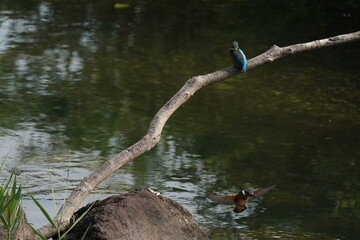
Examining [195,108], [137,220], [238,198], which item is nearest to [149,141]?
[137,220]

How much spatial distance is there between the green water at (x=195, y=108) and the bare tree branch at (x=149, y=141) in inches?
27.9

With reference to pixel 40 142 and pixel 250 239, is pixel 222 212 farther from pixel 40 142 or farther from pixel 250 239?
pixel 40 142

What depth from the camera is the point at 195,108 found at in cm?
620

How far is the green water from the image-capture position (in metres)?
4.84

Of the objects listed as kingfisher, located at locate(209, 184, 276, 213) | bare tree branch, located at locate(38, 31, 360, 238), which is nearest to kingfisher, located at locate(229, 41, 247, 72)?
bare tree branch, located at locate(38, 31, 360, 238)

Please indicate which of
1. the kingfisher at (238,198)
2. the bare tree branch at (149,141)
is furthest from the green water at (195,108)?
the bare tree branch at (149,141)

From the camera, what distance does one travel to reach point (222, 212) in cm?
471

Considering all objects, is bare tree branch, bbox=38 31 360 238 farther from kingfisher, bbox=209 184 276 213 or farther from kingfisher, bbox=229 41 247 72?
kingfisher, bbox=209 184 276 213

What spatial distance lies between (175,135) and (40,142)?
86cm

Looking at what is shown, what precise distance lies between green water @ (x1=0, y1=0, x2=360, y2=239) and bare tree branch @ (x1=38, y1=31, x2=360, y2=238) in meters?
0.71

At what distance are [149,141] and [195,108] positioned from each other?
7.83ft

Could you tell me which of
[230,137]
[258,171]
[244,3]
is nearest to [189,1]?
[244,3]

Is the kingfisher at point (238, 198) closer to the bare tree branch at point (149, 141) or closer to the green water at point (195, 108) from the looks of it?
the green water at point (195, 108)

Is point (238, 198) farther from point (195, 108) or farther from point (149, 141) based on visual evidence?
point (195, 108)
